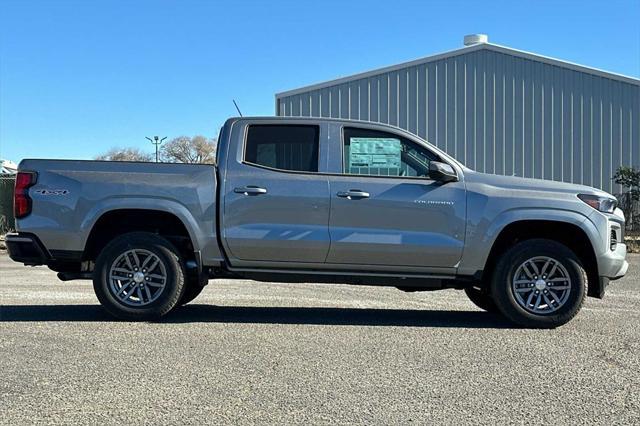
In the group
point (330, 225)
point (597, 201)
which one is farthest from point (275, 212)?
point (597, 201)

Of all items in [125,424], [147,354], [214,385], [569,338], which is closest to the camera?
[125,424]

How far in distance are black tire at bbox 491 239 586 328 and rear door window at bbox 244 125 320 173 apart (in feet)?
7.04

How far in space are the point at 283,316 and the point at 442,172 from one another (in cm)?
234

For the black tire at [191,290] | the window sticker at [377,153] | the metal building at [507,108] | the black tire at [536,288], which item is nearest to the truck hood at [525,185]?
the black tire at [536,288]

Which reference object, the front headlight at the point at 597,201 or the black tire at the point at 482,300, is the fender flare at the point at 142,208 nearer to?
the black tire at the point at 482,300

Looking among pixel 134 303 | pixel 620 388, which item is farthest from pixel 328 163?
pixel 620 388

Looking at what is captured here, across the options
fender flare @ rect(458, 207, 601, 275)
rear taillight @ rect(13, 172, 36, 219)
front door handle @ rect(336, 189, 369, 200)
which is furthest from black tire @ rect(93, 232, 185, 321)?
fender flare @ rect(458, 207, 601, 275)

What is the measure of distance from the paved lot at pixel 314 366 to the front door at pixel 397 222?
0.71 metres

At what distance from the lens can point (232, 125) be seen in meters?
6.79

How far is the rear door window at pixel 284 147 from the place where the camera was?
261 inches

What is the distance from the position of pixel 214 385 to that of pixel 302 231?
2.31 metres

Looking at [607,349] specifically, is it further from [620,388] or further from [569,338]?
[620,388]

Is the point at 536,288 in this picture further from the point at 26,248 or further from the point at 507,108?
the point at 507,108

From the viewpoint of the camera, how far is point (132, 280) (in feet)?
21.5
